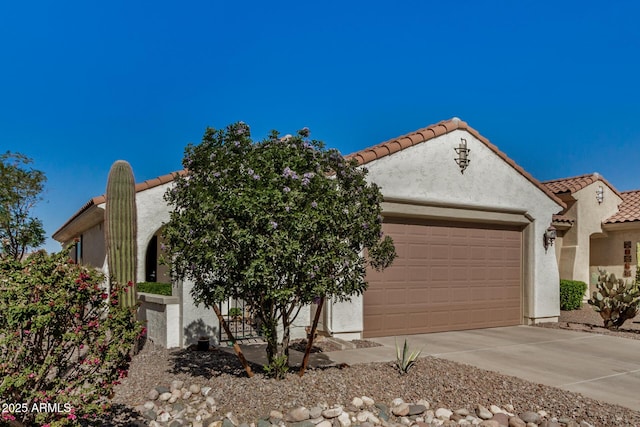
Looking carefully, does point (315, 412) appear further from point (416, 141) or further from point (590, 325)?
point (590, 325)

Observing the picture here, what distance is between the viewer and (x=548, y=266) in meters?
13.1

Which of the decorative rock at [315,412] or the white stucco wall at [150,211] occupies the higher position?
the white stucco wall at [150,211]

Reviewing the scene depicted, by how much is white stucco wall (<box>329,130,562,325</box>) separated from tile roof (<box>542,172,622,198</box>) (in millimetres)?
5095

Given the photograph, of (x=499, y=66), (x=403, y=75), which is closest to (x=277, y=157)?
(x=403, y=75)

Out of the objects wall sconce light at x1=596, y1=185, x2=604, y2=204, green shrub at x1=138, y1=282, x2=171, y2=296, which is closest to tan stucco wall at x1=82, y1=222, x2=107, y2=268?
green shrub at x1=138, y1=282, x2=171, y2=296

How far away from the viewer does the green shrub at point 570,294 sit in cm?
1677

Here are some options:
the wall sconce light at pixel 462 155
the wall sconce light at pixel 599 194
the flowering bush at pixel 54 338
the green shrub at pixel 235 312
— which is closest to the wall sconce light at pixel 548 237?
the wall sconce light at pixel 462 155

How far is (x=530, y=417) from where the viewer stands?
5.51 metres

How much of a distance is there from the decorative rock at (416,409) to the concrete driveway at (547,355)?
2.30 meters

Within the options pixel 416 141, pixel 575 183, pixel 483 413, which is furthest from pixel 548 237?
pixel 483 413

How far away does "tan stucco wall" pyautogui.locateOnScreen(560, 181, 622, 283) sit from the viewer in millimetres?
18047

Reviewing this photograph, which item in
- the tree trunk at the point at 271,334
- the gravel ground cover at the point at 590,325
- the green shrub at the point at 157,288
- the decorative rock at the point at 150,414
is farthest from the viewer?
the gravel ground cover at the point at 590,325

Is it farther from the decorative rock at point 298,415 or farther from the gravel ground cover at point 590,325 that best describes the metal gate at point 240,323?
the gravel ground cover at point 590,325

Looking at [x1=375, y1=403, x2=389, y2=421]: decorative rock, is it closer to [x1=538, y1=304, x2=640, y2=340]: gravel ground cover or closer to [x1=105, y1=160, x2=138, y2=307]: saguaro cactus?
[x1=105, y1=160, x2=138, y2=307]: saguaro cactus
